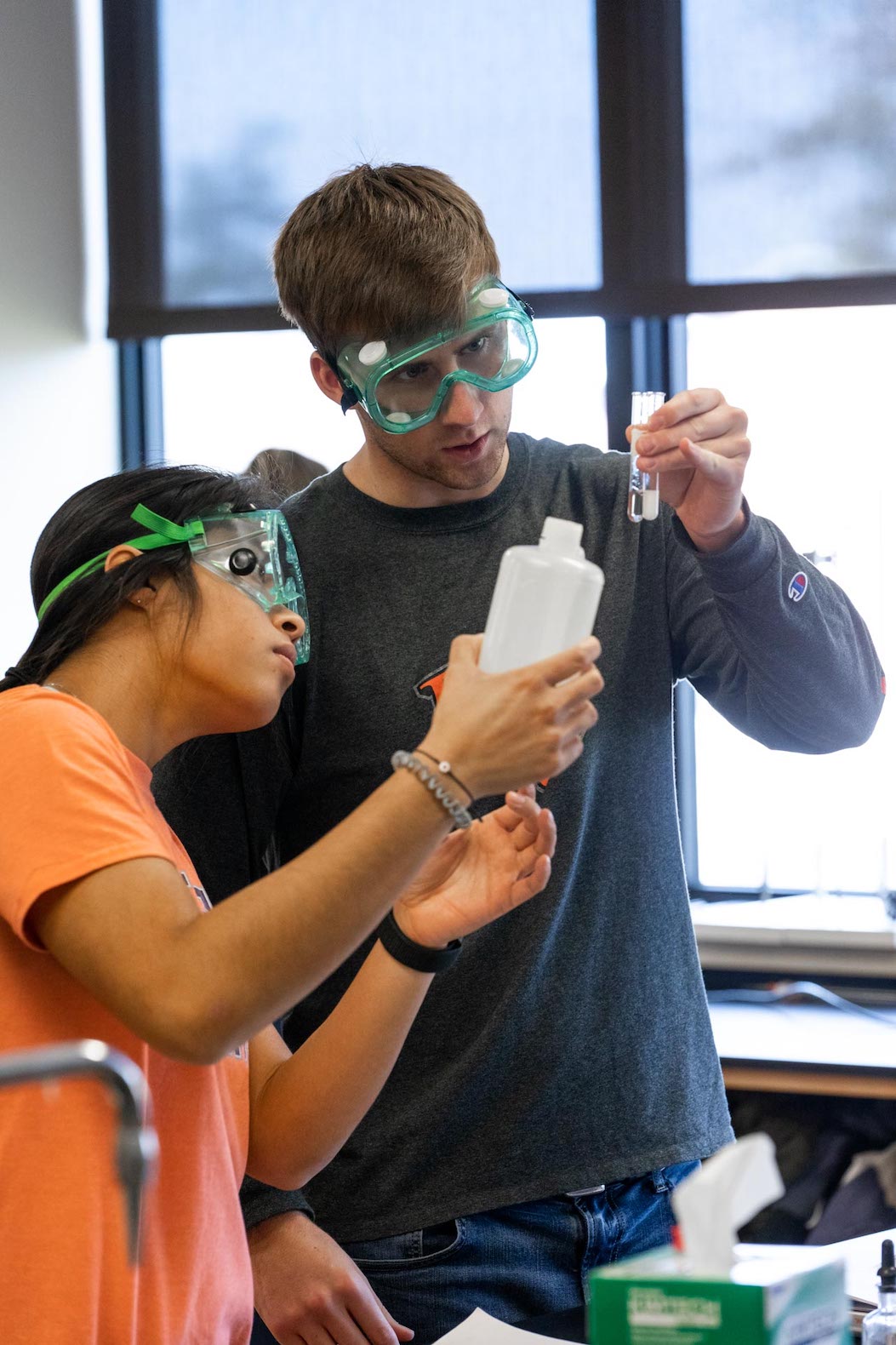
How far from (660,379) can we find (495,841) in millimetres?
2545

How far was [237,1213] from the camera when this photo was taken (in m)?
1.28

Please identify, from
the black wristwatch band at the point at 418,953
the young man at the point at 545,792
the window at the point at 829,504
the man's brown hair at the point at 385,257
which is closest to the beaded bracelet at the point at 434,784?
the black wristwatch band at the point at 418,953

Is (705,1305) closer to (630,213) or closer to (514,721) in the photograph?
(514,721)

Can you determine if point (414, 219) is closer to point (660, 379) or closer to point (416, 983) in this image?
point (416, 983)

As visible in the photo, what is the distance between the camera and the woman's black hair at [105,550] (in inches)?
52.9

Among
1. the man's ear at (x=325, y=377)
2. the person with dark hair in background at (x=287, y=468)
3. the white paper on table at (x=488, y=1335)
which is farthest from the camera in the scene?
the person with dark hair in background at (x=287, y=468)

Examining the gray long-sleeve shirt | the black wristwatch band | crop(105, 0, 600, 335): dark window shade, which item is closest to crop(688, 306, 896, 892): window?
crop(105, 0, 600, 335): dark window shade

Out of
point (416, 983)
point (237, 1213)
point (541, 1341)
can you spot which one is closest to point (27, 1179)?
point (237, 1213)

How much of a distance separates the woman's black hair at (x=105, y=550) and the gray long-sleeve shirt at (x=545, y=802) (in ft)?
0.80

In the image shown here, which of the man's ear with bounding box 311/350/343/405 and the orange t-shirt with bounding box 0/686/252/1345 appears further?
the man's ear with bounding box 311/350/343/405

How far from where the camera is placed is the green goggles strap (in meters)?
1.38

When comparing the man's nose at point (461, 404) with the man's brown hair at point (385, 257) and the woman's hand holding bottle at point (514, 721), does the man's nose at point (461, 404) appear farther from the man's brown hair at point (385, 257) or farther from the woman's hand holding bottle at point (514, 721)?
the woman's hand holding bottle at point (514, 721)

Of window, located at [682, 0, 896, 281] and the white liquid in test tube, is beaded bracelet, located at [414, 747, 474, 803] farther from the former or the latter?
window, located at [682, 0, 896, 281]

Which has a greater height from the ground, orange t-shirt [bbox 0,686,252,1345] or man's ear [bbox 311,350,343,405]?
man's ear [bbox 311,350,343,405]
